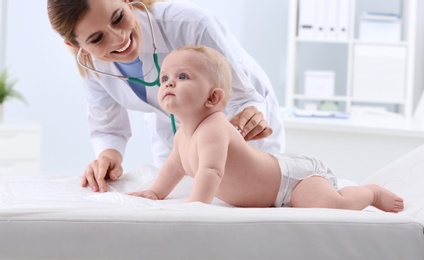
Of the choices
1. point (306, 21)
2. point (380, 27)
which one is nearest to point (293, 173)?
point (306, 21)

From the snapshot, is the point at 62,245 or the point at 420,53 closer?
the point at 62,245

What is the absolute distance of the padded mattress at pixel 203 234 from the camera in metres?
1.09

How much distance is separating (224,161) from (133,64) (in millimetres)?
492

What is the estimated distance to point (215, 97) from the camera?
1440 mm

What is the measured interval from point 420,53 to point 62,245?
12.8ft

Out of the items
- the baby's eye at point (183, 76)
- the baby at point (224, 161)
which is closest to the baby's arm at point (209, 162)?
the baby at point (224, 161)

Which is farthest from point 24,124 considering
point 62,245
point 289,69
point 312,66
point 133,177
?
point 62,245

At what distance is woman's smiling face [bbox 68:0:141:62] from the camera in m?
1.54

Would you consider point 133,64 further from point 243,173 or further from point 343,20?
point 343,20

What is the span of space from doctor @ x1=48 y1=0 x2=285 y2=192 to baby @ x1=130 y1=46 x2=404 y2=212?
10cm

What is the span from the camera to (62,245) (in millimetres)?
1094

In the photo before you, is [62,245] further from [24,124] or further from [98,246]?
[24,124]

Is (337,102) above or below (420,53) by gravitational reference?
below

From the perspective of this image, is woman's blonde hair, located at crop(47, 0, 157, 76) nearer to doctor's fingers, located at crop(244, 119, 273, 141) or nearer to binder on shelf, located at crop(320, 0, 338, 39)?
doctor's fingers, located at crop(244, 119, 273, 141)
